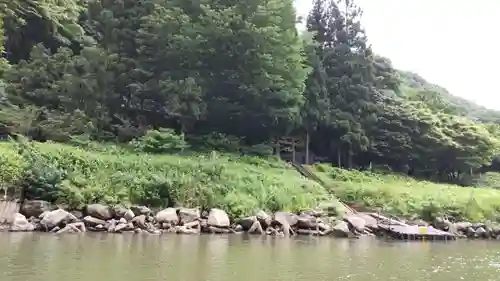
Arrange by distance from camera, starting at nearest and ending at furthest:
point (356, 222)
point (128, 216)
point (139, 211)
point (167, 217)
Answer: point (128, 216) → point (167, 217) → point (139, 211) → point (356, 222)

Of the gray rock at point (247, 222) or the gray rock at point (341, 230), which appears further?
the gray rock at point (341, 230)

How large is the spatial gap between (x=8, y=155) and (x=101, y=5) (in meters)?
15.6

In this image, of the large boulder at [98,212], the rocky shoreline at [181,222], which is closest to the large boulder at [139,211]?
the rocky shoreline at [181,222]

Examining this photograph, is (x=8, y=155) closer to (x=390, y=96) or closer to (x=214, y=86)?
(x=214, y=86)

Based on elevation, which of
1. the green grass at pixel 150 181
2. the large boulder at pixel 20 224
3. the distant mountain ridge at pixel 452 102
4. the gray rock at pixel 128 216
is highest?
the distant mountain ridge at pixel 452 102

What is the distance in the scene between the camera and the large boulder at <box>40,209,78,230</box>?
16969 mm

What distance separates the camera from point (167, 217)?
18641 millimetres

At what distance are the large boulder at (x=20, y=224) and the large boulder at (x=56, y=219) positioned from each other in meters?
0.39

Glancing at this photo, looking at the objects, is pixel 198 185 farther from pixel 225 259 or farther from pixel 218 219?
pixel 225 259

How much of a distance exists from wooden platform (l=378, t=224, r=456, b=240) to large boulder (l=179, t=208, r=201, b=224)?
7668 mm

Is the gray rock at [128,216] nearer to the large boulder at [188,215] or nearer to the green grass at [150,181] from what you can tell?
the green grass at [150,181]

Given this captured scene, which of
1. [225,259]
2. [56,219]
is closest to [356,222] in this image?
[225,259]

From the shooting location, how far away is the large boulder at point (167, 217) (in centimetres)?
1858

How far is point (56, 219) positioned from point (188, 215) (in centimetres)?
443
